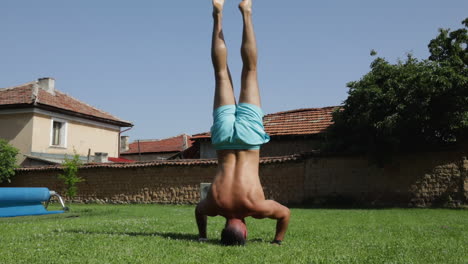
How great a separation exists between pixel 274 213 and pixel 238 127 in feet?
3.77

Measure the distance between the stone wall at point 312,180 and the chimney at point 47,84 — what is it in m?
7.42

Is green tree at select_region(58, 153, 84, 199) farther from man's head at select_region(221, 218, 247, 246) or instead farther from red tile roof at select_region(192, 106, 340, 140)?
man's head at select_region(221, 218, 247, 246)

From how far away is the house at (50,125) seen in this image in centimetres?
2434

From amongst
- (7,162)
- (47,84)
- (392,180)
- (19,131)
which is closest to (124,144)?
(47,84)

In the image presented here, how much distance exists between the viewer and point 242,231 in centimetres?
530

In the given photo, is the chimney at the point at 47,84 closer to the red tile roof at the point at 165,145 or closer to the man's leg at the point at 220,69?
the red tile roof at the point at 165,145

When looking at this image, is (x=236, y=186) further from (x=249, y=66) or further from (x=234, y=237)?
(x=249, y=66)

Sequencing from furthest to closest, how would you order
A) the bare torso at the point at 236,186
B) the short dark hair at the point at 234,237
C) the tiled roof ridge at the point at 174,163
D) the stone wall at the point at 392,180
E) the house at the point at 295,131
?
the house at the point at 295,131 → the tiled roof ridge at the point at 174,163 → the stone wall at the point at 392,180 → the bare torso at the point at 236,186 → the short dark hair at the point at 234,237

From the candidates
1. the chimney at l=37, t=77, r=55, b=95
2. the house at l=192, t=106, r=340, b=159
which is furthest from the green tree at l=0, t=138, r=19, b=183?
the house at l=192, t=106, r=340, b=159

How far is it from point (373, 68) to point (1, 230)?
1358cm

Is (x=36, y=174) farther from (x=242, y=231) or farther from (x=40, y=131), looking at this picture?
(x=242, y=231)

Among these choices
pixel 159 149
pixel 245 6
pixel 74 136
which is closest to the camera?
pixel 245 6

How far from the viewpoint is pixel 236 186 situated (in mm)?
5418

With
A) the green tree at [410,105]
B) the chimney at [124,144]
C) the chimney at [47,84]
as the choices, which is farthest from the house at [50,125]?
the green tree at [410,105]
